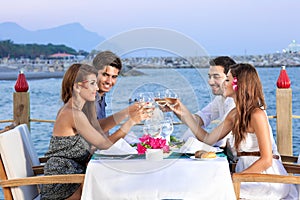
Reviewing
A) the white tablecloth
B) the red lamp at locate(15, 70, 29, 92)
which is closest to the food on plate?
the white tablecloth

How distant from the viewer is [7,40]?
2695cm

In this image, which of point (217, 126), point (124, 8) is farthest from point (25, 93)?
point (124, 8)

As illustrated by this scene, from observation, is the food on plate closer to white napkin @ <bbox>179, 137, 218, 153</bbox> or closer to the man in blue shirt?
white napkin @ <bbox>179, 137, 218, 153</bbox>

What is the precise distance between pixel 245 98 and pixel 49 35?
24985 mm

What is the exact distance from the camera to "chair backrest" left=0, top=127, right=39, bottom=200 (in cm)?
267

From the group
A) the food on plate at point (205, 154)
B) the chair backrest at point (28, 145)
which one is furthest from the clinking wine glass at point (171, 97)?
the chair backrest at point (28, 145)

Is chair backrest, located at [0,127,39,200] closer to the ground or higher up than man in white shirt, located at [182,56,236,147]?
closer to the ground

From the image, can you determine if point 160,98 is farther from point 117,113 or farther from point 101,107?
point 101,107

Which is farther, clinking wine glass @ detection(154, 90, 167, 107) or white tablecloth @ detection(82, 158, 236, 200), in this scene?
clinking wine glass @ detection(154, 90, 167, 107)

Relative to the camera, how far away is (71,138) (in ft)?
9.22

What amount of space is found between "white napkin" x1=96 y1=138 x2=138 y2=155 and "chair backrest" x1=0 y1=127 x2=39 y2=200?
0.49m

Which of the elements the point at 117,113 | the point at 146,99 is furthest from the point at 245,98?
the point at 117,113

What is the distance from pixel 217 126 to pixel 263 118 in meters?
0.26

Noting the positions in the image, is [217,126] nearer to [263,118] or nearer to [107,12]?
[263,118]
